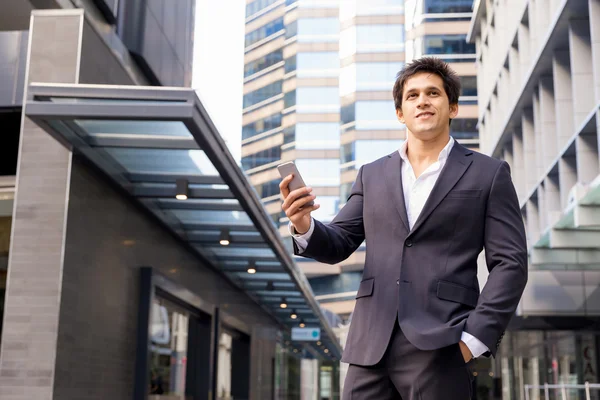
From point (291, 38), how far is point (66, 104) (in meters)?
73.8

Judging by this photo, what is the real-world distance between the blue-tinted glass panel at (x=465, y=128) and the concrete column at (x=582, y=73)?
175 ft

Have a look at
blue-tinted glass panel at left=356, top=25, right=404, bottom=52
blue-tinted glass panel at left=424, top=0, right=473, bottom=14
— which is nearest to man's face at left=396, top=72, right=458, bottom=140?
blue-tinted glass panel at left=424, top=0, right=473, bottom=14

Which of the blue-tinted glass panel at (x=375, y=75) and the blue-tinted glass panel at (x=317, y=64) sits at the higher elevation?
the blue-tinted glass panel at (x=317, y=64)

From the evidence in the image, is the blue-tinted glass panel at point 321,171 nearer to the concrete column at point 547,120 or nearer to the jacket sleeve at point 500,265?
the concrete column at point 547,120

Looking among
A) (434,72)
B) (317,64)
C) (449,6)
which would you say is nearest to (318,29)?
(317,64)

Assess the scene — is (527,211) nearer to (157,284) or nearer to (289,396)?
(157,284)

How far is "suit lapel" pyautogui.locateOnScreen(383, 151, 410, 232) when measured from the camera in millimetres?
3111

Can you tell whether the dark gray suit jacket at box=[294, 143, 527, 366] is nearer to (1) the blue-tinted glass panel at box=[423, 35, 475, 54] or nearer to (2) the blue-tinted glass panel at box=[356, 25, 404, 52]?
(1) the blue-tinted glass panel at box=[423, 35, 475, 54]

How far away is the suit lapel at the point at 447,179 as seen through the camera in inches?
120

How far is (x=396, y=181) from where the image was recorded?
10.5 feet

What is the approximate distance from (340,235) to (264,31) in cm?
8514

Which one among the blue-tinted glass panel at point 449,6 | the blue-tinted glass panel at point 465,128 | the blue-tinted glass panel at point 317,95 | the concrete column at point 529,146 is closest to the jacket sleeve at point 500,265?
the concrete column at point 529,146

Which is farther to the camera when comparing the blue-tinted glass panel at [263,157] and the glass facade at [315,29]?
the blue-tinted glass panel at [263,157]

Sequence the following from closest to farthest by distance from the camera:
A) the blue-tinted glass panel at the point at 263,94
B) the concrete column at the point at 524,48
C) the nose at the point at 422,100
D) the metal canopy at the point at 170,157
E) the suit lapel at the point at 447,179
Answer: the suit lapel at the point at 447,179
the nose at the point at 422,100
the metal canopy at the point at 170,157
the concrete column at the point at 524,48
the blue-tinted glass panel at the point at 263,94
